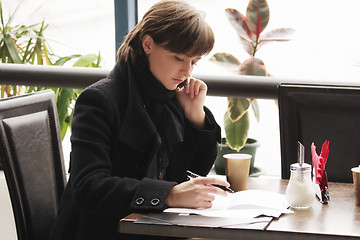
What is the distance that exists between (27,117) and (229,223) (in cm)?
78

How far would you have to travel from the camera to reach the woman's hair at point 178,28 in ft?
5.52

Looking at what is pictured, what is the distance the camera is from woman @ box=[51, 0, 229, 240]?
1.55 metres

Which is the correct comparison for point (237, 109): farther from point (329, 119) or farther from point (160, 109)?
point (160, 109)

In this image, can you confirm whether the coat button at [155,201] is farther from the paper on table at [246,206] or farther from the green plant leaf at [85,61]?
the green plant leaf at [85,61]

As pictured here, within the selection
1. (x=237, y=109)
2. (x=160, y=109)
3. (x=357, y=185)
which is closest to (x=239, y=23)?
(x=237, y=109)

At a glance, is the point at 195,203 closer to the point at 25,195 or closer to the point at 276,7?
the point at 25,195

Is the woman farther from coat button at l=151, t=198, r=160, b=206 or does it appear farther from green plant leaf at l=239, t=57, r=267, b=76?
green plant leaf at l=239, t=57, r=267, b=76

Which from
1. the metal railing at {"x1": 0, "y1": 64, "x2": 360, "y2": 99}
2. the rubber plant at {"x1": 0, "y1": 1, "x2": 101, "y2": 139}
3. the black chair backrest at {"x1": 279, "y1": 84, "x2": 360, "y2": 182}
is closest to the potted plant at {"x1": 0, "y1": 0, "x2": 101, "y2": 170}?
the rubber plant at {"x1": 0, "y1": 1, "x2": 101, "y2": 139}

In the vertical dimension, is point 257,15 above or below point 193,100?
above

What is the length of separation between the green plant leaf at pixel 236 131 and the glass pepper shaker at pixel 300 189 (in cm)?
125

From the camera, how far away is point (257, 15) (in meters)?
2.89

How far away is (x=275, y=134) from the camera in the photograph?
509 centimetres

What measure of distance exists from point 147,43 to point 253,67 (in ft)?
3.95

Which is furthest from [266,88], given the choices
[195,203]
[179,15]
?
[195,203]
